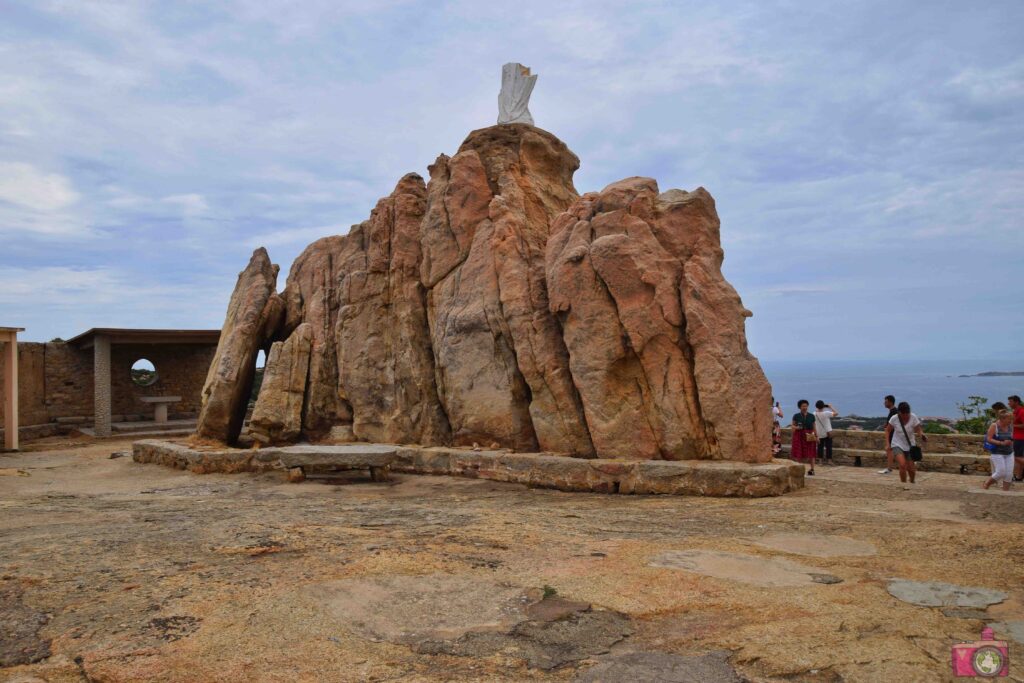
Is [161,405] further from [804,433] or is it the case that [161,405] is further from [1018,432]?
[1018,432]

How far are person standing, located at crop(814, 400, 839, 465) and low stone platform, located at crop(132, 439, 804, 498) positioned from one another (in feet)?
13.6

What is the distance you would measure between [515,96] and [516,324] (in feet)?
20.7

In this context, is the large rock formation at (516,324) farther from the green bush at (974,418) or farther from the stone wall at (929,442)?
the green bush at (974,418)

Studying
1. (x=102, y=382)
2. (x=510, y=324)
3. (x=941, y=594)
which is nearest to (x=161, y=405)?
(x=102, y=382)

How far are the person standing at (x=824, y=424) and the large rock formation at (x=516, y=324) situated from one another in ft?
13.8

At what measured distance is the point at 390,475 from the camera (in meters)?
14.2

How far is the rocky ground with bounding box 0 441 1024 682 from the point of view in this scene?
4629 mm

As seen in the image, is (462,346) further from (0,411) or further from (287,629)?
(0,411)

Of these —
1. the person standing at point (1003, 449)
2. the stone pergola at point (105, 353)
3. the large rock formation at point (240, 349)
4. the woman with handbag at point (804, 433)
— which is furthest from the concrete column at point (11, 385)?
the person standing at point (1003, 449)

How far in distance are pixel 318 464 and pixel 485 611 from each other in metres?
8.44

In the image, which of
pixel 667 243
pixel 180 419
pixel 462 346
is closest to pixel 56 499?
pixel 462 346

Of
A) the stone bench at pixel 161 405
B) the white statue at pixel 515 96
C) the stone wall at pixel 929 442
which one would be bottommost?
the stone wall at pixel 929 442

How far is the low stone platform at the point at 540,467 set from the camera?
10539mm

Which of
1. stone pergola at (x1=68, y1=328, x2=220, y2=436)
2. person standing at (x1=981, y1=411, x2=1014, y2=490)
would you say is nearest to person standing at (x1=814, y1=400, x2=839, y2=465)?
person standing at (x1=981, y1=411, x2=1014, y2=490)
